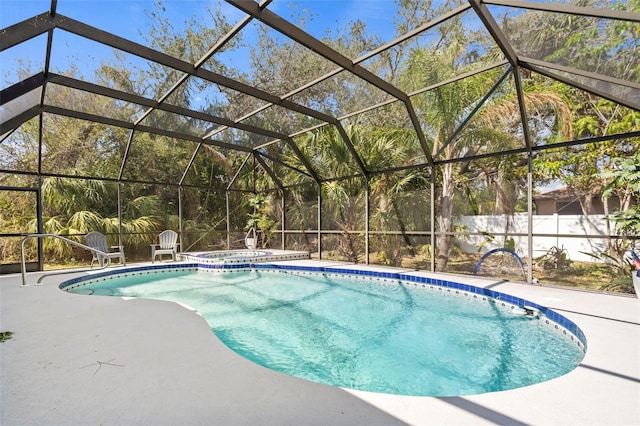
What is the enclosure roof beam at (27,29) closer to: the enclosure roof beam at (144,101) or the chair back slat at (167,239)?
the enclosure roof beam at (144,101)

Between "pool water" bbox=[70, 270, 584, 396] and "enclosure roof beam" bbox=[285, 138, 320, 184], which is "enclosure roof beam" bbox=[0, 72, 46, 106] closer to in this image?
"pool water" bbox=[70, 270, 584, 396]

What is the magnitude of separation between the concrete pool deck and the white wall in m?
3.42

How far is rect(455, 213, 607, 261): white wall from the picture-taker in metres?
6.13

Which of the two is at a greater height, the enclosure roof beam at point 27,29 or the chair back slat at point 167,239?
the enclosure roof beam at point 27,29

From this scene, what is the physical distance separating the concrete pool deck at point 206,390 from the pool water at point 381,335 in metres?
0.72

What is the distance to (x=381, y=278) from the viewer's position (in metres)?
7.25

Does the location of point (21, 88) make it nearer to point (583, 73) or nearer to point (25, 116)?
point (25, 116)

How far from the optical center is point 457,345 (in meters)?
3.78

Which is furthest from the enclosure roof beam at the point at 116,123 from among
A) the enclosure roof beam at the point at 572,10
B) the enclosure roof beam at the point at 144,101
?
the enclosure roof beam at the point at 572,10

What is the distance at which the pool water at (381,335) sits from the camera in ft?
10.0

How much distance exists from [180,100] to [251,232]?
17.7ft

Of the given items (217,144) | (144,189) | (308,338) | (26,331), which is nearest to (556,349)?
(308,338)

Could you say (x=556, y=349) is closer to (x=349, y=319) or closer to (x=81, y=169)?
(x=349, y=319)

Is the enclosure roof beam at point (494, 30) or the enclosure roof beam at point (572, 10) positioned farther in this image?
the enclosure roof beam at point (494, 30)
